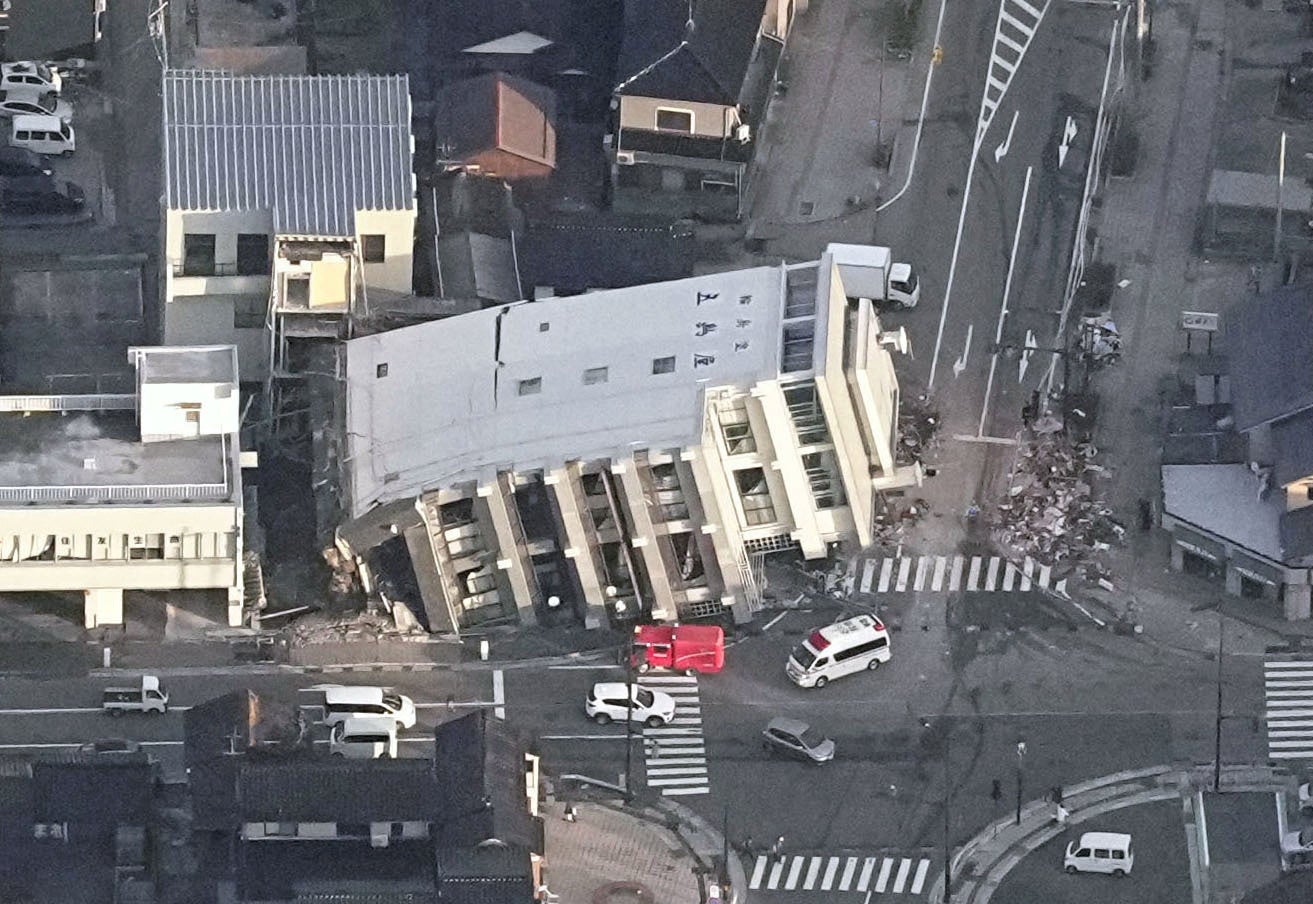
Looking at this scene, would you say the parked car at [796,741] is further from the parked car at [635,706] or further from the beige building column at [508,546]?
the beige building column at [508,546]

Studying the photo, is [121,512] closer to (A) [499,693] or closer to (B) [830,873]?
(A) [499,693]

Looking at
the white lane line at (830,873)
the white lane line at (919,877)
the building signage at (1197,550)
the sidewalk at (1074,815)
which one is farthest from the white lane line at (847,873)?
the building signage at (1197,550)

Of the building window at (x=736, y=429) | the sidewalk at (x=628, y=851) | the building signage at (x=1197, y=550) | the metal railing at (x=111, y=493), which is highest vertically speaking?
the building window at (x=736, y=429)

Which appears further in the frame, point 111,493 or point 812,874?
point 111,493

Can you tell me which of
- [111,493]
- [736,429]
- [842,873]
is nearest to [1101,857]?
[842,873]

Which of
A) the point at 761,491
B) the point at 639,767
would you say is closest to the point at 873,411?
the point at 761,491

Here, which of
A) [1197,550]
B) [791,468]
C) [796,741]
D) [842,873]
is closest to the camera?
[842,873]

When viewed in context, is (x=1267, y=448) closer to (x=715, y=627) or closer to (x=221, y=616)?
(x=715, y=627)
